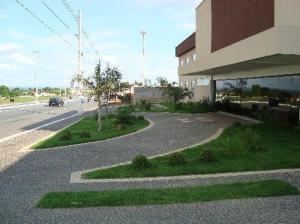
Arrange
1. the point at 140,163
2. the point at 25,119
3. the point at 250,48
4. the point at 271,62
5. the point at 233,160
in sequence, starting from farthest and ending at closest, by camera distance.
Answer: the point at 25,119 → the point at 271,62 → the point at 250,48 → the point at 233,160 → the point at 140,163

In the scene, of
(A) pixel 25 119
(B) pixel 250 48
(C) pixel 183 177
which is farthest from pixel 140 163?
(A) pixel 25 119

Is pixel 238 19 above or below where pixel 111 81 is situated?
above

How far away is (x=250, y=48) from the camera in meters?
15.5

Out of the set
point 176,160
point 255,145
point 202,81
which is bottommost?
point 176,160

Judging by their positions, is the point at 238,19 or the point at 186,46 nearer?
the point at 238,19

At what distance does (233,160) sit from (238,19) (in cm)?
1262

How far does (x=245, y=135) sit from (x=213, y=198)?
21.4 ft

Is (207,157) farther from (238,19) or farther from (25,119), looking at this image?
(25,119)

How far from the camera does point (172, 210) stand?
27.7ft

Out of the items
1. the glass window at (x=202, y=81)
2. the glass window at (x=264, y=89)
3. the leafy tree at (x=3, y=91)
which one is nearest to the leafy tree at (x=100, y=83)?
the glass window at (x=264, y=89)

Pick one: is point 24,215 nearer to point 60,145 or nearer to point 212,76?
point 60,145

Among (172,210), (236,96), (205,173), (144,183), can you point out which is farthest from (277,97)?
(172,210)

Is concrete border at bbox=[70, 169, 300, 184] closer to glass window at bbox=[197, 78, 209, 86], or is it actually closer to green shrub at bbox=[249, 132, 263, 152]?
green shrub at bbox=[249, 132, 263, 152]

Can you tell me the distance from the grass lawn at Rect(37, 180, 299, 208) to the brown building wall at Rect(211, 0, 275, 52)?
10734mm
